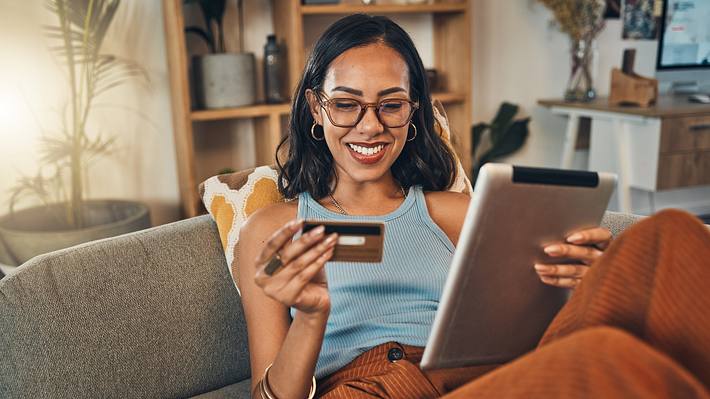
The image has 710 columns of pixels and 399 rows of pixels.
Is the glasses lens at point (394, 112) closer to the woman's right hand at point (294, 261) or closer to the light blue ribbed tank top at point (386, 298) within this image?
the light blue ribbed tank top at point (386, 298)

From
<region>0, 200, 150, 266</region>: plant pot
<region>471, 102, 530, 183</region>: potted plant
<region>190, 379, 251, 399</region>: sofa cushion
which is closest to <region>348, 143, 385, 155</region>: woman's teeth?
<region>190, 379, 251, 399</region>: sofa cushion

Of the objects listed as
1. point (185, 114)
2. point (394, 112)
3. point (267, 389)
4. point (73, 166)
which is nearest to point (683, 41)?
point (185, 114)

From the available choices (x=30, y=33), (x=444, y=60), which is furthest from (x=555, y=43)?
(x=30, y=33)

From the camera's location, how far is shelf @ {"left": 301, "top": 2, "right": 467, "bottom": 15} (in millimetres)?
2674

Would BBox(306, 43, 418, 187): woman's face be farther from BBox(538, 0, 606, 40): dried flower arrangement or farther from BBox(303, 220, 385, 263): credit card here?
BBox(538, 0, 606, 40): dried flower arrangement

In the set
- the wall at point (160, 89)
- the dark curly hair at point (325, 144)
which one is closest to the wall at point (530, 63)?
the wall at point (160, 89)

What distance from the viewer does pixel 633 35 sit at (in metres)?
3.72

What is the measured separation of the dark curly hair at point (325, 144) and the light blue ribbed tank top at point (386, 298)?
0.53 feet

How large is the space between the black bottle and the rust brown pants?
201 centimetres

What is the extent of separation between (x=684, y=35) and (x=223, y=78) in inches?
86.7

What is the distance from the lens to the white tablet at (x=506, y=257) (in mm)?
866

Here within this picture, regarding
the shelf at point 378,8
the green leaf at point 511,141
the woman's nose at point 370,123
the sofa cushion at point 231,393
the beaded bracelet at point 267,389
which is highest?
the shelf at point 378,8

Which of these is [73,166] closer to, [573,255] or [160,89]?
[160,89]

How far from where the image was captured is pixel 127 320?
1.22 metres
